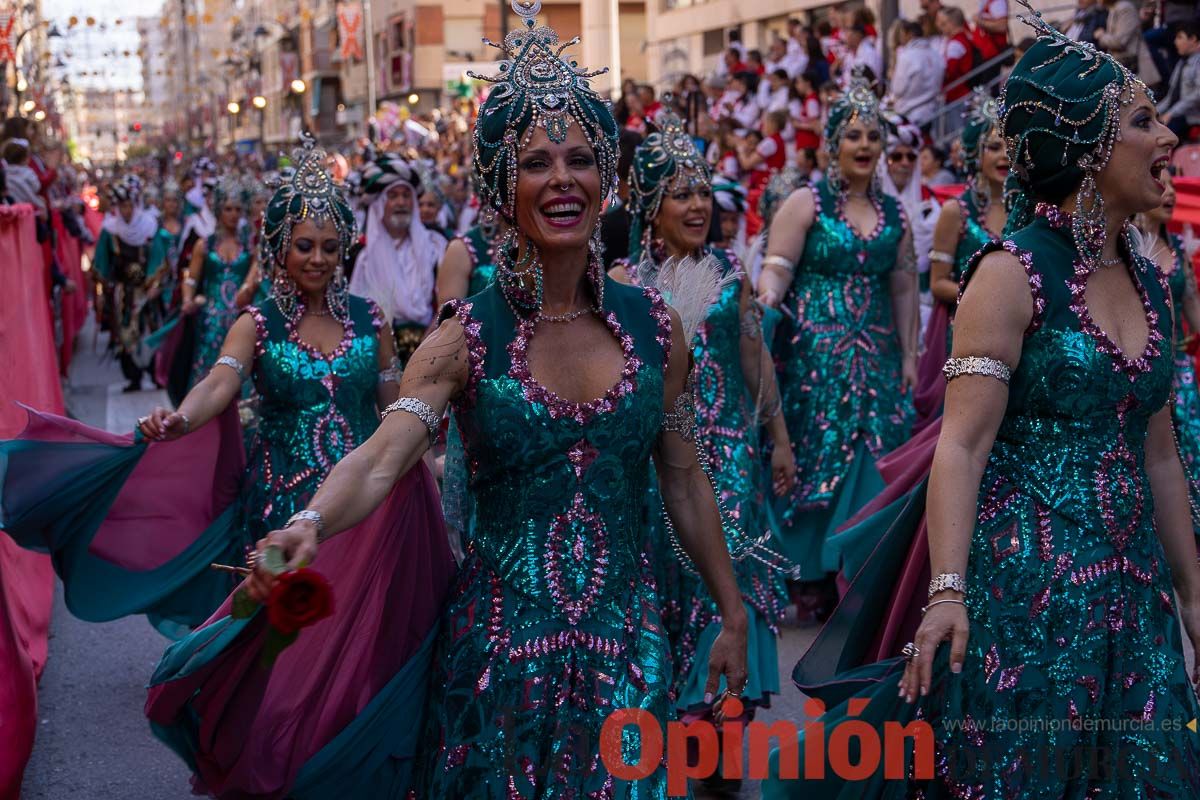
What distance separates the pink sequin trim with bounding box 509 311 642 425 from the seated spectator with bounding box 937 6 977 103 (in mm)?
12455

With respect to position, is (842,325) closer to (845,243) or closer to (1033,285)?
(845,243)

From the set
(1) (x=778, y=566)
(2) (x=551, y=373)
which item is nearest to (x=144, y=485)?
(1) (x=778, y=566)

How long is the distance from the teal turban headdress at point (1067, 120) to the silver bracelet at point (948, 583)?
778mm

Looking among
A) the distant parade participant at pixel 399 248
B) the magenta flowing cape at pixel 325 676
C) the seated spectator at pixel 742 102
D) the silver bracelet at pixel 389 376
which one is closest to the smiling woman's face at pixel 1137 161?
the magenta flowing cape at pixel 325 676

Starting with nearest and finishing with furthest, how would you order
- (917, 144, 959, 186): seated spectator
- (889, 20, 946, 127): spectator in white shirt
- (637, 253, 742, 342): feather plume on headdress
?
(637, 253, 742, 342): feather plume on headdress < (917, 144, 959, 186): seated spectator < (889, 20, 946, 127): spectator in white shirt

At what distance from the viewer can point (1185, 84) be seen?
12031 millimetres

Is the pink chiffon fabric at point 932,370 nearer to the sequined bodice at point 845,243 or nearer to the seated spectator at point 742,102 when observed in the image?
the sequined bodice at point 845,243

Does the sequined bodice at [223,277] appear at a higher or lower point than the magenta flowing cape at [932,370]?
higher

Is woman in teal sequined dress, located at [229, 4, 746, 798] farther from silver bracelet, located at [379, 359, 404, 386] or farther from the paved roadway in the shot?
silver bracelet, located at [379, 359, 404, 386]

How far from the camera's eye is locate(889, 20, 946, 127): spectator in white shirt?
1557 cm

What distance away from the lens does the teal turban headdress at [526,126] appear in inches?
134

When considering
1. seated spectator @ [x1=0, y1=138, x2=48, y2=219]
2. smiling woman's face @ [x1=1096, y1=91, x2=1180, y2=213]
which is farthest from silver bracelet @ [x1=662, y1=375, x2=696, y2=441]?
seated spectator @ [x1=0, y1=138, x2=48, y2=219]

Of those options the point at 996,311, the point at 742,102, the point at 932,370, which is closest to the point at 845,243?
the point at 932,370

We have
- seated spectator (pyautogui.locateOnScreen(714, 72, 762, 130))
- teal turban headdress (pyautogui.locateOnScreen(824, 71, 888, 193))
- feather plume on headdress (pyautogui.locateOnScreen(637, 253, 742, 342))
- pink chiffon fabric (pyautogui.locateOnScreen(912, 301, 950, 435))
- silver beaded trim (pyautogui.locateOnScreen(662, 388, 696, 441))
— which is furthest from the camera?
seated spectator (pyautogui.locateOnScreen(714, 72, 762, 130))
